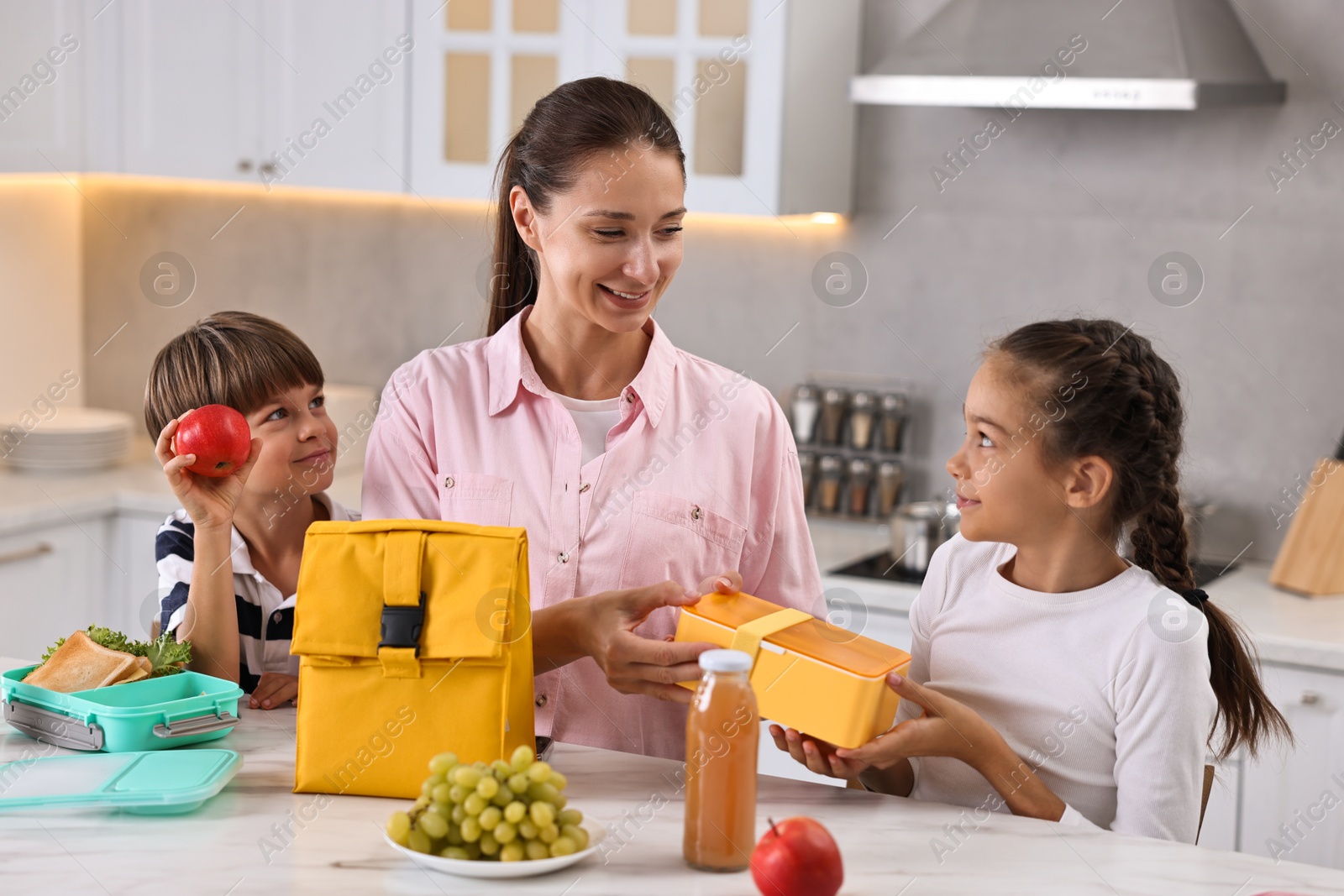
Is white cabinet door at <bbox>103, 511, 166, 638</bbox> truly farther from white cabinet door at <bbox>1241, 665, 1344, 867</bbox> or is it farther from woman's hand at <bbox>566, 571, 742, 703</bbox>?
white cabinet door at <bbox>1241, 665, 1344, 867</bbox>

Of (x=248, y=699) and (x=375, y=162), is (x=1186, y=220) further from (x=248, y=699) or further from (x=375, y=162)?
(x=248, y=699)

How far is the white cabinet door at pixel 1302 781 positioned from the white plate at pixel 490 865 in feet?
5.37

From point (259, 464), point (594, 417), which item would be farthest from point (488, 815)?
point (259, 464)

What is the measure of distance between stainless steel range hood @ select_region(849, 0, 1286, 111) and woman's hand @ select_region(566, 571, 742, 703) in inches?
60.6

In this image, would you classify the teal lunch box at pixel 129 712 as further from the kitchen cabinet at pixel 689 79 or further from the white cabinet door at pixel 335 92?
the white cabinet door at pixel 335 92

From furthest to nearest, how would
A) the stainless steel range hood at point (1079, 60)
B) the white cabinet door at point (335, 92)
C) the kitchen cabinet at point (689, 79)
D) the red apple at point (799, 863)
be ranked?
the white cabinet door at point (335, 92), the kitchen cabinet at point (689, 79), the stainless steel range hood at point (1079, 60), the red apple at point (799, 863)

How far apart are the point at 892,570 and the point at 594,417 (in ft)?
4.02

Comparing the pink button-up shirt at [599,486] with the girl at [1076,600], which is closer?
the girl at [1076,600]

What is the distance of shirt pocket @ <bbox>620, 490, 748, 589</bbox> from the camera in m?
1.63

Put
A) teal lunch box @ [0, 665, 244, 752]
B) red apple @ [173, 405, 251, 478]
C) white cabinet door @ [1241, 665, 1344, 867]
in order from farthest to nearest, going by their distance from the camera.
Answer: white cabinet door @ [1241, 665, 1344, 867], red apple @ [173, 405, 251, 478], teal lunch box @ [0, 665, 244, 752]

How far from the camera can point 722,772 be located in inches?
44.4

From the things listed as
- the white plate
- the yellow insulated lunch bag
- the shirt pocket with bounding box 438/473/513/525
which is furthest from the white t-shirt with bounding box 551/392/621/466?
the white plate

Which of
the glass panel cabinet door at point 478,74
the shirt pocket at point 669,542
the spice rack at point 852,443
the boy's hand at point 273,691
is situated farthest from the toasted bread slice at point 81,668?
the spice rack at point 852,443

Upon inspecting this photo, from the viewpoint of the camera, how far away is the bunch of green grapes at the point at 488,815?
1.10 meters
